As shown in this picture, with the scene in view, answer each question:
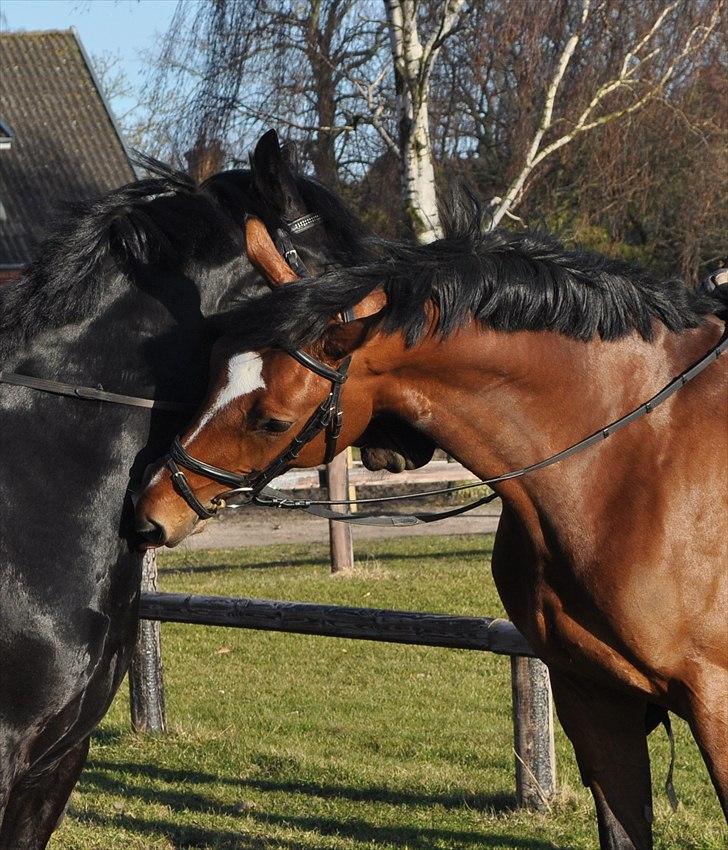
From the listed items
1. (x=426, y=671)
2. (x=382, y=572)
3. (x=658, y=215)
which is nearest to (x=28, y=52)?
(x=658, y=215)

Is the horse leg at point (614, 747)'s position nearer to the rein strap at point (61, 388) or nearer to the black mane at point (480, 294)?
the black mane at point (480, 294)

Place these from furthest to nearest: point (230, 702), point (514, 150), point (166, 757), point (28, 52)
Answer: point (28, 52), point (514, 150), point (230, 702), point (166, 757)

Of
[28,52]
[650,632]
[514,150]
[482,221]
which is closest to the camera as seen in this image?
[650,632]

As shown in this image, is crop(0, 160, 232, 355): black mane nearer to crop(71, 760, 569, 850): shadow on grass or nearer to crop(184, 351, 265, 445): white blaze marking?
crop(184, 351, 265, 445): white blaze marking

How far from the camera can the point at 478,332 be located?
313 centimetres

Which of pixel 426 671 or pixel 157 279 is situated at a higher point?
pixel 157 279

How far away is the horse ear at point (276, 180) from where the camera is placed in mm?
3436

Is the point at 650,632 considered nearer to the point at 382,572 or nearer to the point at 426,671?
the point at 426,671

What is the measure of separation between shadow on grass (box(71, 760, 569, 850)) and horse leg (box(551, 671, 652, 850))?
143 cm

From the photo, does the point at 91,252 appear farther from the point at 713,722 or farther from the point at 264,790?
the point at 264,790

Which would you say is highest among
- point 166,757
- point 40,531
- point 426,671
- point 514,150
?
point 40,531

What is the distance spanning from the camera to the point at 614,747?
344cm

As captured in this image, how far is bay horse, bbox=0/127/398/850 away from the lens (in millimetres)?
3182

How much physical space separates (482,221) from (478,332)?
1.25 feet
